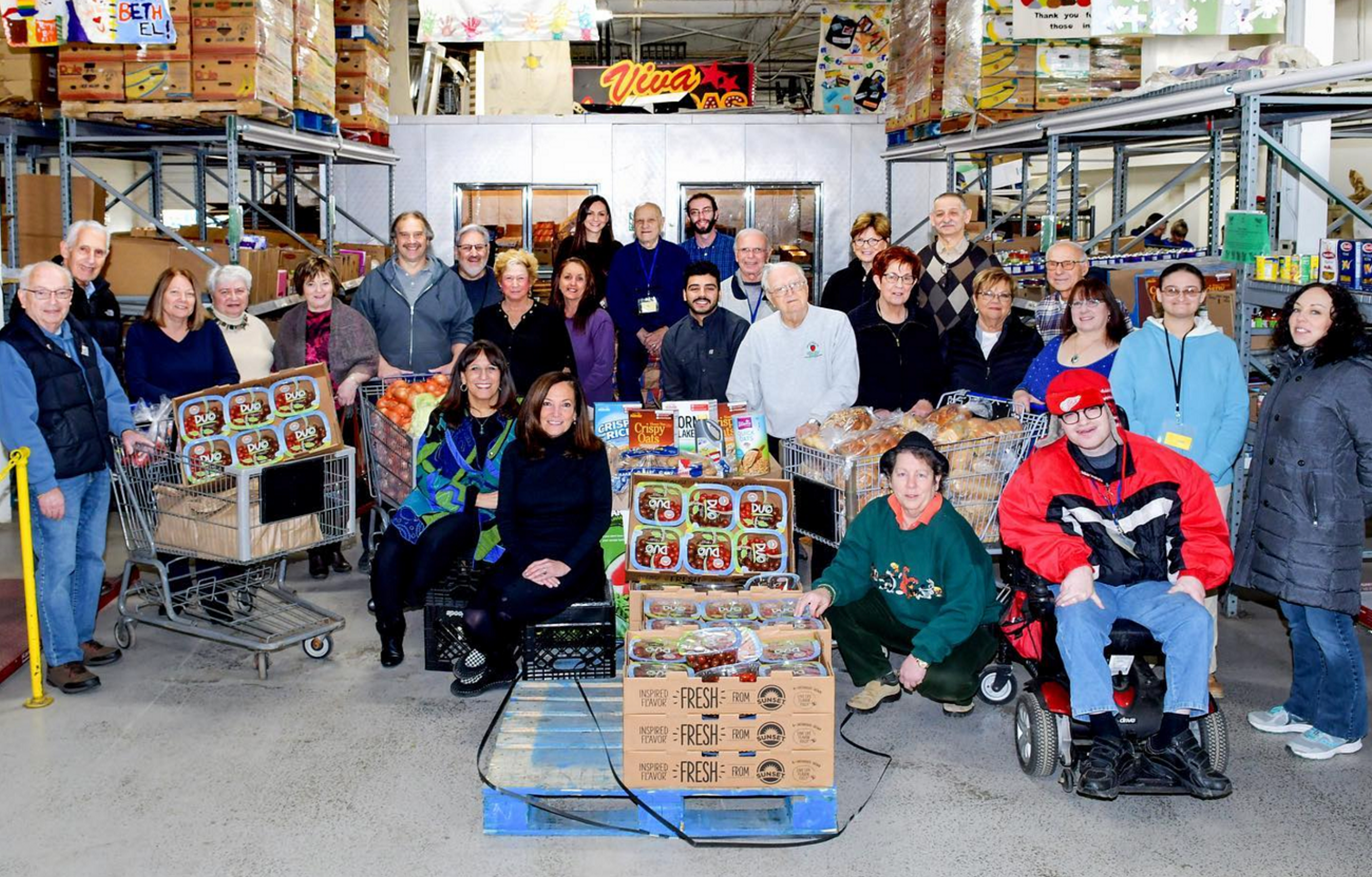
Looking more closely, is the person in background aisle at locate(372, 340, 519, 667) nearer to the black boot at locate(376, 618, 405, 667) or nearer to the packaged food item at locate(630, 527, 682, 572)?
the black boot at locate(376, 618, 405, 667)

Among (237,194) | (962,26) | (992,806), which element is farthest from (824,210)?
(992,806)

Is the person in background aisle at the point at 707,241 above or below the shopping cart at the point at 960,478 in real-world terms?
above

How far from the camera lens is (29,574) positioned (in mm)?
5293

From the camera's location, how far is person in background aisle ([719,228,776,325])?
7.40 m

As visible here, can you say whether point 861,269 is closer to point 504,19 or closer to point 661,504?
point 661,504

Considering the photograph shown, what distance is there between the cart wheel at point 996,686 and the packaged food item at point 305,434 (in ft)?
9.91

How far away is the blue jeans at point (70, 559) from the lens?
5547mm

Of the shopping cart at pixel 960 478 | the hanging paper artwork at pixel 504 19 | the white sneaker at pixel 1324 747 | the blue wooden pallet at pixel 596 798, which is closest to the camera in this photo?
the blue wooden pallet at pixel 596 798

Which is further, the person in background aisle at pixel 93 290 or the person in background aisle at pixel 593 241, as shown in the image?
the person in background aisle at pixel 593 241

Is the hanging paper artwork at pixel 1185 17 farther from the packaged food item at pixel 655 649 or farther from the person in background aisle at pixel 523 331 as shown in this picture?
the packaged food item at pixel 655 649

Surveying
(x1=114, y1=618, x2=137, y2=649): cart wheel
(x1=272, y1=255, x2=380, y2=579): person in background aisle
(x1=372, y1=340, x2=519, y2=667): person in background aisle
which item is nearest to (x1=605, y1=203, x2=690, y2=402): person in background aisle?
(x1=272, y1=255, x2=380, y2=579): person in background aisle

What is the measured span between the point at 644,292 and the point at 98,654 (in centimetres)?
371

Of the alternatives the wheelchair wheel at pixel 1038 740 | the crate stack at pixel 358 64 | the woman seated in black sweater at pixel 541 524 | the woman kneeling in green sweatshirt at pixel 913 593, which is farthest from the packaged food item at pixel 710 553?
the crate stack at pixel 358 64

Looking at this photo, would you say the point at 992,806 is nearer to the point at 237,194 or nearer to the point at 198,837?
the point at 198,837
